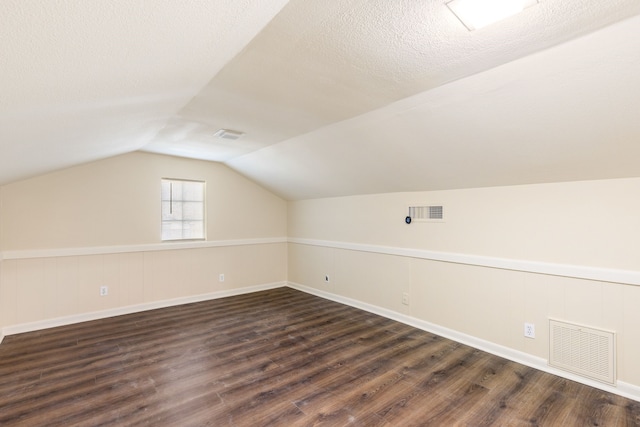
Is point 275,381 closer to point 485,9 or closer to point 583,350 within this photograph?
point 583,350

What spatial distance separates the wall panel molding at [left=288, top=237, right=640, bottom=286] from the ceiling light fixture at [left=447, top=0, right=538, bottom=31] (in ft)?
7.14

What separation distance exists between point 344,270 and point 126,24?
427 cm

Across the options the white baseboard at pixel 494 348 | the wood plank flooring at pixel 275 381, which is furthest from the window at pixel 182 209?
the white baseboard at pixel 494 348

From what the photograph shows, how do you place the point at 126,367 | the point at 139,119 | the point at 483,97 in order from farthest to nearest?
the point at 126,367 → the point at 139,119 → the point at 483,97

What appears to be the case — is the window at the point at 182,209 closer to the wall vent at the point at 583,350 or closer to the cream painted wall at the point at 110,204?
the cream painted wall at the point at 110,204

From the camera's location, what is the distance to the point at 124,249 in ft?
14.3

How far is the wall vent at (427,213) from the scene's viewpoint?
364 cm

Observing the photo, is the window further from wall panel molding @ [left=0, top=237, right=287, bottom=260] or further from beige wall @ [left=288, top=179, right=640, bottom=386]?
beige wall @ [left=288, top=179, right=640, bottom=386]

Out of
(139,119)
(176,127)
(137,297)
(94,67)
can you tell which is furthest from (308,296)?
(94,67)

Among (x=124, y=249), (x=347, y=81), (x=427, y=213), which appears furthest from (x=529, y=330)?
(x=124, y=249)

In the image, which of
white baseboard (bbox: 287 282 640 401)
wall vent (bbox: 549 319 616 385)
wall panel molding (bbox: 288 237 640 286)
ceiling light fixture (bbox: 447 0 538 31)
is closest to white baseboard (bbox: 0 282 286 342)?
white baseboard (bbox: 287 282 640 401)

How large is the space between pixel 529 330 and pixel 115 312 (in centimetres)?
490

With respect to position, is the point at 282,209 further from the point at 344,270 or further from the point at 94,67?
the point at 94,67

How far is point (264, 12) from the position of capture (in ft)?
4.03
